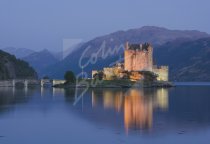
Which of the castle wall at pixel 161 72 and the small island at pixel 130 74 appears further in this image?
the castle wall at pixel 161 72

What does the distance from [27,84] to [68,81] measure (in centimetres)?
3481

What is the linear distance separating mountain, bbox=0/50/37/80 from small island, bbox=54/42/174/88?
81.8ft

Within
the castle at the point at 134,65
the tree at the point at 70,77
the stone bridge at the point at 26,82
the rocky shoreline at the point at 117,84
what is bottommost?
Answer: the rocky shoreline at the point at 117,84

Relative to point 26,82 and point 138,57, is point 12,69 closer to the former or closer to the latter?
point 26,82

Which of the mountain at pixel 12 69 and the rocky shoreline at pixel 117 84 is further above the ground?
the mountain at pixel 12 69

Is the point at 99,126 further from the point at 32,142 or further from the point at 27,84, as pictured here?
the point at 27,84

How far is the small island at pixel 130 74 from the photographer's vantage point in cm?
11094

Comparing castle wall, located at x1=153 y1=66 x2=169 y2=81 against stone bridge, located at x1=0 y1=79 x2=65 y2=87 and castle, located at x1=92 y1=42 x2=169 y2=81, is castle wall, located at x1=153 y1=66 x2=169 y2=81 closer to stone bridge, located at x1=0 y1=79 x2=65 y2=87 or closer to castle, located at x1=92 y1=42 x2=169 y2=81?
castle, located at x1=92 y1=42 x2=169 y2=81

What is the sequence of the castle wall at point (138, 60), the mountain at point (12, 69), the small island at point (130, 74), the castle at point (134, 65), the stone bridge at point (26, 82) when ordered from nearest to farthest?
the small island at point (130, 74), the castle at point (134, 65), the castle wall at point (138, 60), the stone bridge at point (26, 82), the mountain at point (12, 69)

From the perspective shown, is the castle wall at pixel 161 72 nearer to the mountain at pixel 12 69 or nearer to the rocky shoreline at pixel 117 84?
the rocky shoreline at pixel 117 84

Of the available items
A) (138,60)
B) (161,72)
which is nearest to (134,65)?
(138,60)

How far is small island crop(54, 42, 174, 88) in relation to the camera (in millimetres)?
110944

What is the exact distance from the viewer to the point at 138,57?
113 m

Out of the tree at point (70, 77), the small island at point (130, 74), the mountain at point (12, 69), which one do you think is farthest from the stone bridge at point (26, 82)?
the small island at point (130, 74)
